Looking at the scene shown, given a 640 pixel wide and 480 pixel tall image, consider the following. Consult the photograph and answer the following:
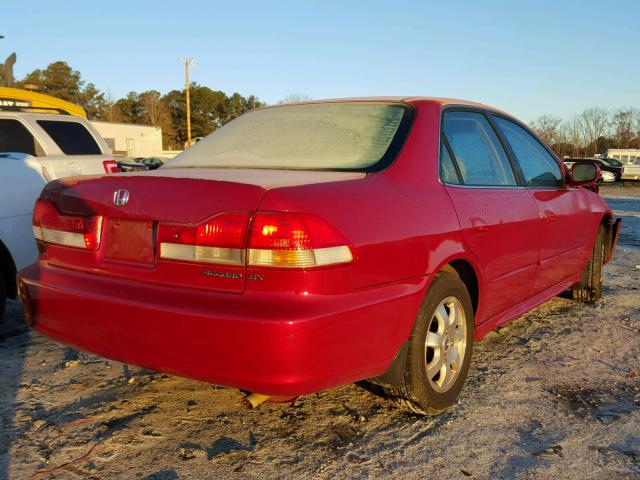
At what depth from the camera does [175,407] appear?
3.01 m

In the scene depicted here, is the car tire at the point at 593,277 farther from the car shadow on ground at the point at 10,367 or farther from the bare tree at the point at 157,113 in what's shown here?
the bare tree at the point at 157,113

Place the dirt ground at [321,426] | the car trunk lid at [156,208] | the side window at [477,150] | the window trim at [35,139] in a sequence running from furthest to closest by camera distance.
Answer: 1. the window trim at [35,139]
2. the side window at [477,150]
3. the dirt ground at [321,426]
4. the car trunk lid at [156,208]

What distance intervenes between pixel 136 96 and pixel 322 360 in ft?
229

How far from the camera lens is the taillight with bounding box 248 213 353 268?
7.10 ft

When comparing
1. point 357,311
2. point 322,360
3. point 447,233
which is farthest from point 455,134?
point 322,360

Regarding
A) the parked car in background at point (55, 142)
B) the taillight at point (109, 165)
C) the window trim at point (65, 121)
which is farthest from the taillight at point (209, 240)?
the window trim at point (65, 121)

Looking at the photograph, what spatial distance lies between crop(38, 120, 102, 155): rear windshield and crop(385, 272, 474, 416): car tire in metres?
5.03

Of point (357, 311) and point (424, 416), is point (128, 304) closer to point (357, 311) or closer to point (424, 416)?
point (357, 311)

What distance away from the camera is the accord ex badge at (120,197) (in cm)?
248

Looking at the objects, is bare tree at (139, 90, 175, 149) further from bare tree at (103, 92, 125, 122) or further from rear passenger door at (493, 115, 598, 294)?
rear passenger door at (493, 115, 598, 294)

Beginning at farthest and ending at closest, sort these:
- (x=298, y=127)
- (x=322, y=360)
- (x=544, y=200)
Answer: (x=544, y=200), (x=298, y=127), (x=322, y=360)

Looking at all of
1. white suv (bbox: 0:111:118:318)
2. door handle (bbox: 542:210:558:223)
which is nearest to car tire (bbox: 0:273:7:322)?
white suv (bbox: 0:111:118:318)

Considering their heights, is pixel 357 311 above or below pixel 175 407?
above

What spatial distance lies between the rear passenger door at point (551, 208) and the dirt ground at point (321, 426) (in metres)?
0.66
